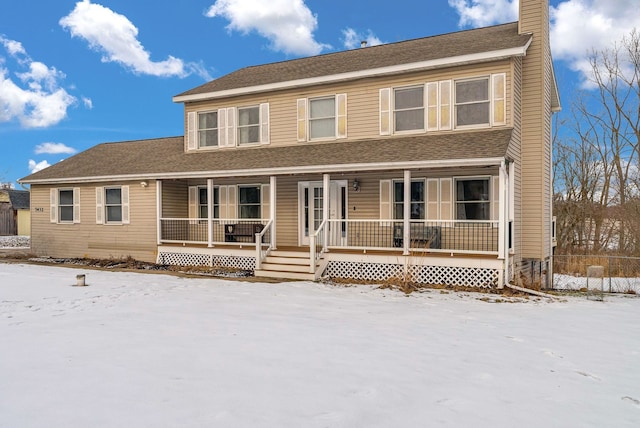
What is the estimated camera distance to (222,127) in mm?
16031

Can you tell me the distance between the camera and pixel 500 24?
1456 centimetres

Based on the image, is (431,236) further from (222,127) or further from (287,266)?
(222,127)

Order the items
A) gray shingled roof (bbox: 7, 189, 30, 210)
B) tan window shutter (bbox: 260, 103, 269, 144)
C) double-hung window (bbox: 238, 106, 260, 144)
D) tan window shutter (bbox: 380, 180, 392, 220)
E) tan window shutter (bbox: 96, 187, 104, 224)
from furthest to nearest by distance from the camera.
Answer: gray shingled roof (bbox: 7, 189, 30, 210) < tan window shutter (bbox: 96, 187, 104, 224) < double-hung window (bbox: 238, 106, 260, 144) < tan window shutter (bbox: 260, 103, 269, 144) < tan window shutter (bbox: 380, 180, 392, 220)

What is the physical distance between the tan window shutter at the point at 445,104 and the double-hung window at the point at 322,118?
11.0 ft

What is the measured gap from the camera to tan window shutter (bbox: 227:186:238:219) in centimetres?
1567

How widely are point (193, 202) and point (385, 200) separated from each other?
7202mm

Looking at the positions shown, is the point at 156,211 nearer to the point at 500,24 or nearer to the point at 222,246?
the point at 222,246

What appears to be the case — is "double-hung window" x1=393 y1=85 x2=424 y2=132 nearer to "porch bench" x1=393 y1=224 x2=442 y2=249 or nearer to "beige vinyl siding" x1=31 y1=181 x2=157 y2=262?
"porch bench" x1=393 y1=224 x2=442 y2=249

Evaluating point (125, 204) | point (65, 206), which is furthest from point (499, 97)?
point (65, 206)

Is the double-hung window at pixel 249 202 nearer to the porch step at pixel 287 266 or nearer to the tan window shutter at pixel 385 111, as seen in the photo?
the porch step at pixel 287 266

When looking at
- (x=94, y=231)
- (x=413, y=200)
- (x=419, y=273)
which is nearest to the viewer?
(x=419, y=273)

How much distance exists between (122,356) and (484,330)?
16.8 feet

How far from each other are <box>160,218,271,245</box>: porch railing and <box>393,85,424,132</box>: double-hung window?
203 inches

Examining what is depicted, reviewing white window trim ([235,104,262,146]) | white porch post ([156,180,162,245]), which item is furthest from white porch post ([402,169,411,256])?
white porch post ([156,180,162,245])
